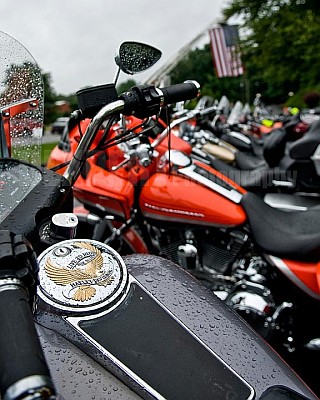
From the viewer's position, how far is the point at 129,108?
3.78ft

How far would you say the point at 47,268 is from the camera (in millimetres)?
909

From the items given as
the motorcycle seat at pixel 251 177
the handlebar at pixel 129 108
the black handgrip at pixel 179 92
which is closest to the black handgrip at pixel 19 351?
the handlebar at pixel 129 108

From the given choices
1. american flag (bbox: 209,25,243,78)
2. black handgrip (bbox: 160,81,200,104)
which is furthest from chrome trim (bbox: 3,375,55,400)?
american flag (bbox: 209,25,243,78)

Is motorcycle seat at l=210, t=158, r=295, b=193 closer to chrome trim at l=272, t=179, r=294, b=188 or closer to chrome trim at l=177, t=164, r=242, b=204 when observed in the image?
chrome trim at l=272, t=179, r=294, b=188

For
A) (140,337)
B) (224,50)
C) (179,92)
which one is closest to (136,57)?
(179,92)

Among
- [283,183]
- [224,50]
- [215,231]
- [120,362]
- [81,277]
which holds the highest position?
[81,277]

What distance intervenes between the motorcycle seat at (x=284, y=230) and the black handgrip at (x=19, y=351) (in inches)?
60.4

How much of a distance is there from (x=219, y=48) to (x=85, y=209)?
13229 mm

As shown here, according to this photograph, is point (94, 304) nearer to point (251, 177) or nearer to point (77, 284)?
point (77, 284)

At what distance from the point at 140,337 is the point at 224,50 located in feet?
50.4

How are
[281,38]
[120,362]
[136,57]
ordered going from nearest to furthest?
[120,362], [136,57], [281,38]

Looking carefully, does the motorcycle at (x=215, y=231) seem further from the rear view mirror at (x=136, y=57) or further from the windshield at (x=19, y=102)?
the windshield at (x=19, y=102)

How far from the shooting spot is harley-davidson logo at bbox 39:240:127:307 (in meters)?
0.88

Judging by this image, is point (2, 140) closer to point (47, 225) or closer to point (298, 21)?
point (47, 225)
